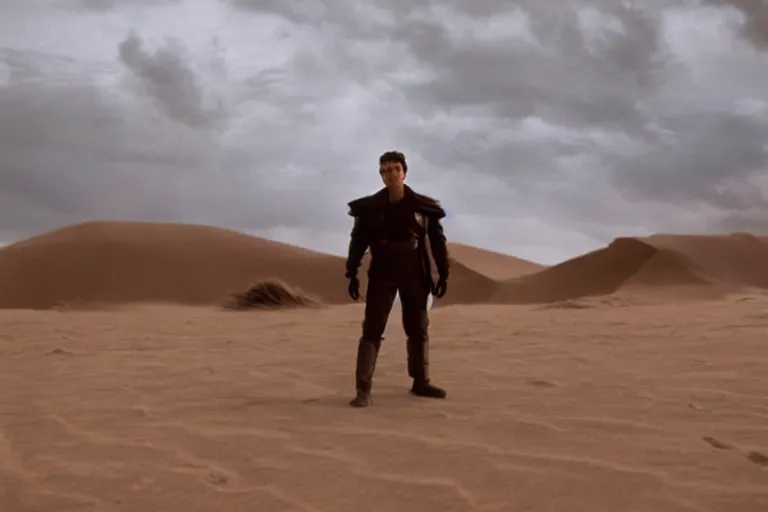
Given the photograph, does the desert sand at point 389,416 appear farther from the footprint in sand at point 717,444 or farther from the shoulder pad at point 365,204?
the shoulder pad at point 365,204

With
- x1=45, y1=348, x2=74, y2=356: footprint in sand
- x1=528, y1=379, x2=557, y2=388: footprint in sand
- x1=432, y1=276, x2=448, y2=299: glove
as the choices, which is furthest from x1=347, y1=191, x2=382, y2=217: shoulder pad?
x1=45, y1=348, x2=74, y2=356: footprint in sand

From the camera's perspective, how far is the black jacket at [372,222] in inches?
198

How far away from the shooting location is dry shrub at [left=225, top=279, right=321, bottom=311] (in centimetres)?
1305

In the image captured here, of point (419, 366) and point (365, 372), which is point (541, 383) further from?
point (365, 372)

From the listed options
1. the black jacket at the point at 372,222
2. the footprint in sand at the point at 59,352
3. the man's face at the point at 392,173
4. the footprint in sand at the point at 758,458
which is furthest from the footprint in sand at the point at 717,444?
the footprint in sand at the point at 59,352

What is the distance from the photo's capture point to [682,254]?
61.6 ft

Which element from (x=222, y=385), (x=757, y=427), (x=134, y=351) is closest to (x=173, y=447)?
(x=222, y=385)

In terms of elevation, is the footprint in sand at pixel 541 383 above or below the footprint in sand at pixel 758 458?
above

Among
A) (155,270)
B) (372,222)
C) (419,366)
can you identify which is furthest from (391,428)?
(155,270)

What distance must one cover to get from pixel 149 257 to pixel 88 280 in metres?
1.79

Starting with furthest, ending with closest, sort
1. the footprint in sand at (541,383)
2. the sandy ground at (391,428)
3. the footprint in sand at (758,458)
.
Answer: the footprint in sand at (541,383)
the footprint in sand at (758,458)
the sandy ground at (391,428)

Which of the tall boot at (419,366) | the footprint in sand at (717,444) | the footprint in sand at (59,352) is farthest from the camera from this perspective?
the footprint in sand at (59,352)

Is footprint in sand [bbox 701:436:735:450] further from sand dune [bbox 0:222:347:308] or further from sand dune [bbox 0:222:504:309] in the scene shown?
sand dune [bbox 0:222:504:309]

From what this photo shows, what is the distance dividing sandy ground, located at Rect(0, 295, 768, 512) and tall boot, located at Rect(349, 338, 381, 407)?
123 mm
